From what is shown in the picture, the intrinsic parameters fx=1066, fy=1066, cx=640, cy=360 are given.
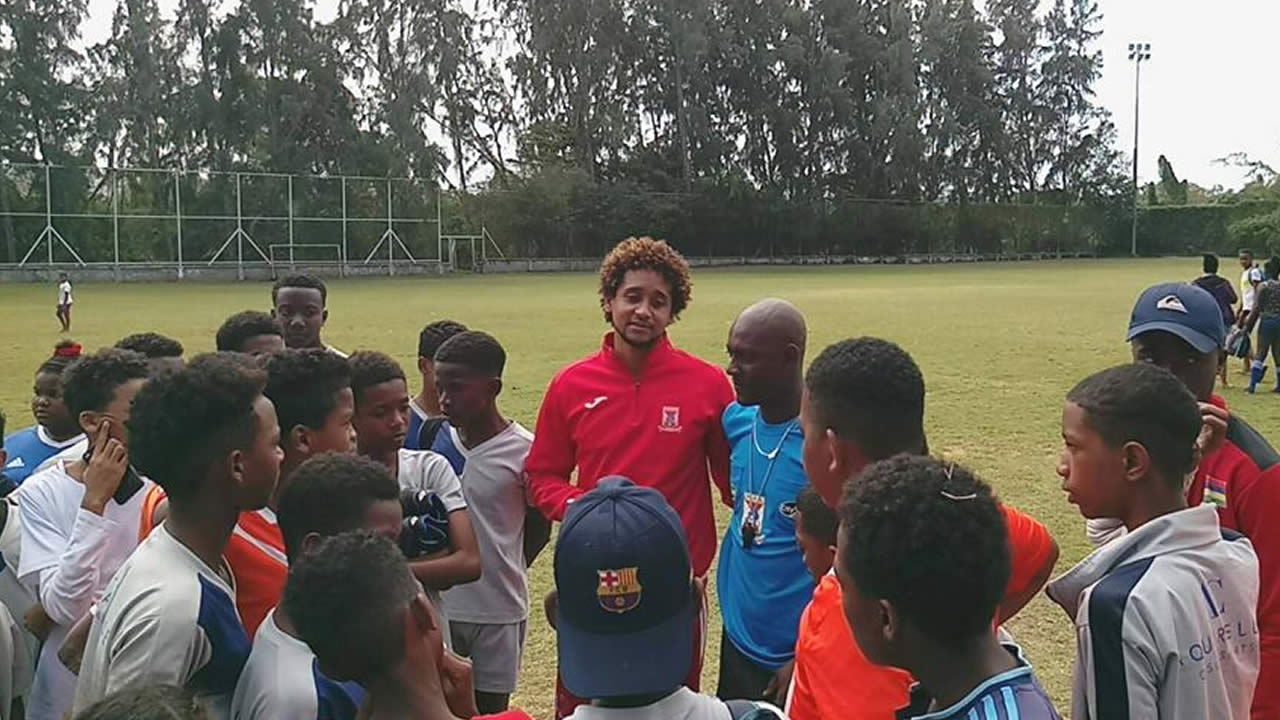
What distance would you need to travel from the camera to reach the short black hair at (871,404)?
106 inches

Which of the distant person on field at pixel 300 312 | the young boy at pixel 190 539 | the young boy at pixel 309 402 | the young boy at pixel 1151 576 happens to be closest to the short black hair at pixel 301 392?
the young boy at pixel 309 402

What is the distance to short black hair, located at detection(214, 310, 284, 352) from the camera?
509 centimetres

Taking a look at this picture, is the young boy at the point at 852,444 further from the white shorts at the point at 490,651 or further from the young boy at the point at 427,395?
the young boy at the point at 427,395

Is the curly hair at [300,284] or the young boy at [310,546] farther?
the curly hair at [300,284]

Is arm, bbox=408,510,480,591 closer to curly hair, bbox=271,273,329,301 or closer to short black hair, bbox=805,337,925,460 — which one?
short black hair, bbox=805,337,925,460

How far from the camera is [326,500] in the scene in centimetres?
250

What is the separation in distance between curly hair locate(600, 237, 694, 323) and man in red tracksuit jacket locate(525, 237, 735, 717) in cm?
13

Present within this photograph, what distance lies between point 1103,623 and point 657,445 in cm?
191

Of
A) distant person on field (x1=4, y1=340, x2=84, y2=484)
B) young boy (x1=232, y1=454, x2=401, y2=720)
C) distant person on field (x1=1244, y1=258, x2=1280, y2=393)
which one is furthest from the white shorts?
distant person on field (x1=1244, y1=258, x2=1280, y2=393)

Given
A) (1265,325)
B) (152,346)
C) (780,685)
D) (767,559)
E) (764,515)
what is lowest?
(780,685)

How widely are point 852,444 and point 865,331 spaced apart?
1998cm

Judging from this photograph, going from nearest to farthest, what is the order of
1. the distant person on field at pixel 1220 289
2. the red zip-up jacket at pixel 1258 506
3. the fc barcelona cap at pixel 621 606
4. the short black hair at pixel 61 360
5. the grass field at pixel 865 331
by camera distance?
1. the fc barcelona cap at pixel 621 606
2. the red zip-up jacket at pixel 1258 506
3. the short black hair at pixel 61 360
4. the grass field at pixel 865 331
5. the distant person on field at pixel 1220 289

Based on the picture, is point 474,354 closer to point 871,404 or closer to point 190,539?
point 190,539

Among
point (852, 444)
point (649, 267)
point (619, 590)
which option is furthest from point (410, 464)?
point (619, 590)
